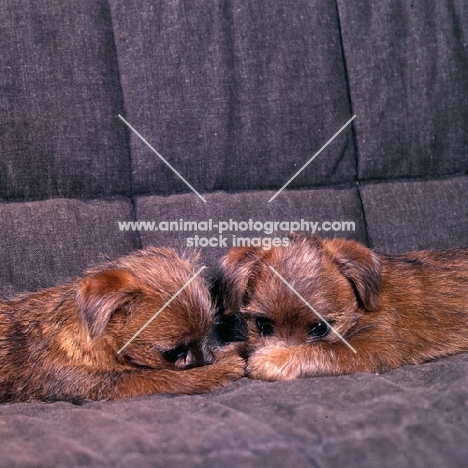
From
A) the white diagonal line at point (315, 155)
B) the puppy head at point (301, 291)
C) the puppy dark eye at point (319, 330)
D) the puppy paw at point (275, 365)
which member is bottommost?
the puppy paw at point (275, 365)

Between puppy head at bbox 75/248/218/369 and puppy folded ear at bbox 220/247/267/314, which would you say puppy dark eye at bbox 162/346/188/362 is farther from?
puppy folded ear at bbox 220/247/267/314

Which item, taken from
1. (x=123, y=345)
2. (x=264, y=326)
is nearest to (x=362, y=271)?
(x=264, y=326)

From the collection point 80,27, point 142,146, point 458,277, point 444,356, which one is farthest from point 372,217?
point 80,27

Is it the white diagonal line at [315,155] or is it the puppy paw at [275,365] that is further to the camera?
the white diagonal line at [315,155]

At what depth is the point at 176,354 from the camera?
3219 millimetres

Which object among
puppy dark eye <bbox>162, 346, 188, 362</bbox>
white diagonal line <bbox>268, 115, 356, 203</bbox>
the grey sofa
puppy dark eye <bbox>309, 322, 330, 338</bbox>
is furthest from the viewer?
white diagonal line <bbox>268, 115, 356, 203</bbox>

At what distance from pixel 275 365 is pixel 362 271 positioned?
661 millimetres

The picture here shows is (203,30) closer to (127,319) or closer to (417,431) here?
(127,319)

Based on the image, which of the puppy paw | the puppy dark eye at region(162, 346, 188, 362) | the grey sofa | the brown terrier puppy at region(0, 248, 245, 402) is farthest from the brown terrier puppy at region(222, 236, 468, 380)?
the grey sofa

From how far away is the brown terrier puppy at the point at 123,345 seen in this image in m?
3.07

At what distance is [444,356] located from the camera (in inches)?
138

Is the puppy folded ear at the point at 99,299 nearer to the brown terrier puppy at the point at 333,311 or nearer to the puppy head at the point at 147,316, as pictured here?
the puppy head at the point at 147,316

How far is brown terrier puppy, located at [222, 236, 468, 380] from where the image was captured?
3.20 m

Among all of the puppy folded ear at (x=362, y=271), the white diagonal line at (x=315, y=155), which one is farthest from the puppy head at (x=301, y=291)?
the white diagonal line at (x=315, y=155)
